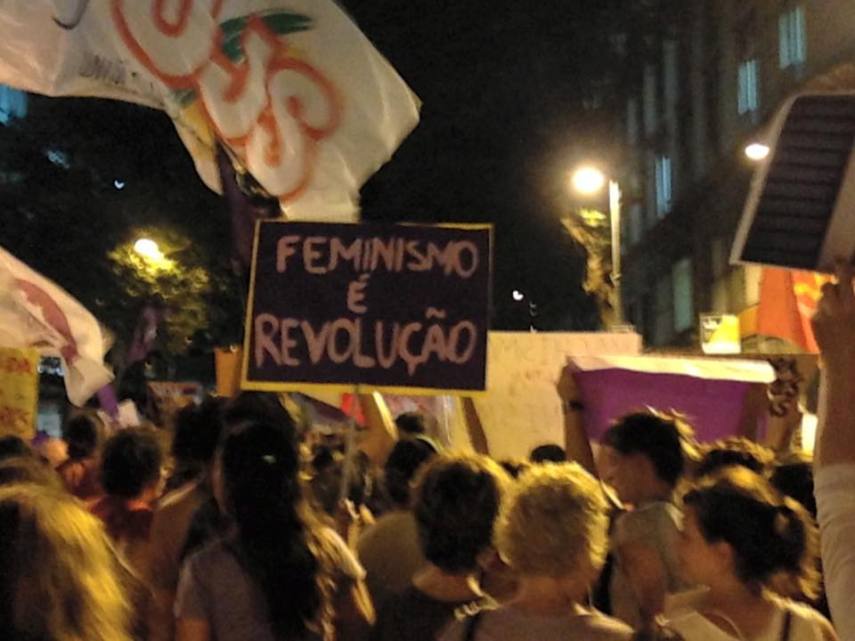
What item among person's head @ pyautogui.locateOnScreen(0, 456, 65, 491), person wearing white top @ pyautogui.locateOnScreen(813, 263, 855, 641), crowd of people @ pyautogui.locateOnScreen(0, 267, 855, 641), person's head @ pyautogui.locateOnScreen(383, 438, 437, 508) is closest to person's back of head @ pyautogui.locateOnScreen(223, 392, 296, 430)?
crowd of people @ pyautogui.locateOnScreen(0, 267, 855, 641)

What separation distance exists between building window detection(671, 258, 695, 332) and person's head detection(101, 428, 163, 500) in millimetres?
33082

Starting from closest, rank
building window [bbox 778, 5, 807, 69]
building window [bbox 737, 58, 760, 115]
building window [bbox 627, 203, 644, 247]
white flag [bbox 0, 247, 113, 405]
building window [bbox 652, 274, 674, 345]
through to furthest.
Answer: white flag [bbox 0, 247, 113, 405], building window [bbox 778, 5, 807, 69], building window [bbox 737, 58, 760, 115], building window [bbox 652, 274, 674, 345], building window [bbox 627, 203, 644, 247]

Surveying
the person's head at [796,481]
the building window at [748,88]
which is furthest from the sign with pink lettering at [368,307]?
the building window at [748,88]

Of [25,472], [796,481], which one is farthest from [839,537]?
[25,472]

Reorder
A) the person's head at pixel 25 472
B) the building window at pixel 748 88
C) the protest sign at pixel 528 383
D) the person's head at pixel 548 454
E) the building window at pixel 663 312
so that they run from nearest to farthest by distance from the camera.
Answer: the person's head at pixel 25 472 → the person's head at pixel 548 454 → the protest sign at pixel 528 383 → the building window at pixel 748 88 → the building window at pixel 663 312

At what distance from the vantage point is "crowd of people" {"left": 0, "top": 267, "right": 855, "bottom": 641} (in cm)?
258

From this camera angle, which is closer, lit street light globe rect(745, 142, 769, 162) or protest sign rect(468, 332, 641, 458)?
lit street light globe rect(745, 142, 769, 162)

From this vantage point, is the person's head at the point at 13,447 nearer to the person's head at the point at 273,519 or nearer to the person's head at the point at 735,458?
the person's head at the point at 273,519

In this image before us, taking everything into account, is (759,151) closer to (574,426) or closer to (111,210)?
(574,426)

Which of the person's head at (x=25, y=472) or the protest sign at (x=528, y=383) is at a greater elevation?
the protest sign at (x=528, y=383)

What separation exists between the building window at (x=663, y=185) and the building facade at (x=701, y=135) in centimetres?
4

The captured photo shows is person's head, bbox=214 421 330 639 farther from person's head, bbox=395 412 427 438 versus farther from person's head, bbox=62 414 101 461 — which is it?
person's head, bbox=395 412 427 438

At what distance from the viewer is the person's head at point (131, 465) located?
5574 millimetres

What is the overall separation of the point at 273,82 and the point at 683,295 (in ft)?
110
